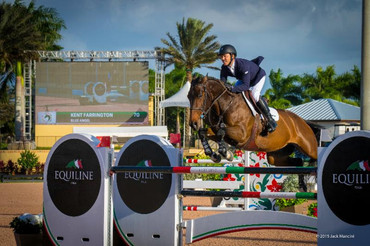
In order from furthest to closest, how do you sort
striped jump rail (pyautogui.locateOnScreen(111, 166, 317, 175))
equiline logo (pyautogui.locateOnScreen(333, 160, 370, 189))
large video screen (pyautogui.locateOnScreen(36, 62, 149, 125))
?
large video screen (pyautogui.locateOnScreen(36, 62, 149, 125)) < striped jump rail (pyautogui.locateOnScreen(111, 166, 317, 175)) < equiline logo (pyautogui.locateOnScreen(333, 160, 370, 189))

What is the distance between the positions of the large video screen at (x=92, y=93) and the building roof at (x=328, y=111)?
46.1ft

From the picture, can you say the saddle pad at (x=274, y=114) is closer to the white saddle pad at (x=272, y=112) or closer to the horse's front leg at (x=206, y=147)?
the white saddle pad at (x=272, y=112)

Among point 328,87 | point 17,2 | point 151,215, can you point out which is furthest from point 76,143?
point 328,87

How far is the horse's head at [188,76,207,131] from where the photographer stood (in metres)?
5.62

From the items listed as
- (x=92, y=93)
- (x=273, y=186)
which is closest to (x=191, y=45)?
(x=92, y=93)

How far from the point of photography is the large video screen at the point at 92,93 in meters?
35.5

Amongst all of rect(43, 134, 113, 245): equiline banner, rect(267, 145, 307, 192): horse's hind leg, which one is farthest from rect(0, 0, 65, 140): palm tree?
rect(43, 134, 113, 245): equiline banner

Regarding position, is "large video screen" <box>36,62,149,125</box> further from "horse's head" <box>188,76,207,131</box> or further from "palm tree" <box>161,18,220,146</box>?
"horse's head" <box>188,76,207,131</box>

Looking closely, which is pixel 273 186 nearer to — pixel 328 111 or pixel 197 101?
pixel 197 101

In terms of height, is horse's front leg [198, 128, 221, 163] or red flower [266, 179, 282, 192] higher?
horse's front leg [198, 128, 221, 163]

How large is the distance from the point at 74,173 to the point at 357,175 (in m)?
2.40

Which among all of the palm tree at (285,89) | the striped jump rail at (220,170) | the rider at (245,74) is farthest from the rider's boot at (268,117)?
the palm tree at (285,89)

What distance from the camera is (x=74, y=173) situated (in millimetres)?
4402

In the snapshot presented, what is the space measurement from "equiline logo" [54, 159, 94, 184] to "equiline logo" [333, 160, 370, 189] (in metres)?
2.12
